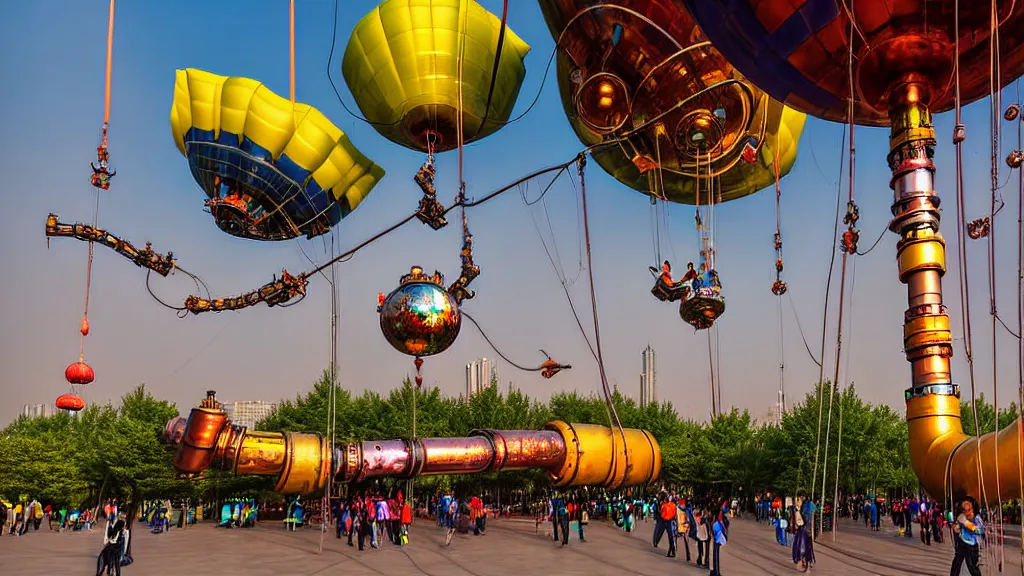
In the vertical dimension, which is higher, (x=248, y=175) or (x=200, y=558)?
(x=248, y=175)

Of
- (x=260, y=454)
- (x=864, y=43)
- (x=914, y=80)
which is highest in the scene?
(x=864, y=43)

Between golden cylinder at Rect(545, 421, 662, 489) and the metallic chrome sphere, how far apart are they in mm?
4124

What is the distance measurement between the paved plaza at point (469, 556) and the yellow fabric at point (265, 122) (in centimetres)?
773

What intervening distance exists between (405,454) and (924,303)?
43.4ft

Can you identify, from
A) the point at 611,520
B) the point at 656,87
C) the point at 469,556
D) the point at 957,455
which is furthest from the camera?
the point at 611,520

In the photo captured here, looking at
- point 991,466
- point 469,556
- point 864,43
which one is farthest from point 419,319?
point 991,466

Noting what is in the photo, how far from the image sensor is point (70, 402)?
1823 centimetres

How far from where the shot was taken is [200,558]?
18.4 m

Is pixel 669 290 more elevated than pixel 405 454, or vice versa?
pixel 669 290

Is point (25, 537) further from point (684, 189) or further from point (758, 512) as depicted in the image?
point (758, 512)

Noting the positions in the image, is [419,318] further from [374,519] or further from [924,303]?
[924,303]

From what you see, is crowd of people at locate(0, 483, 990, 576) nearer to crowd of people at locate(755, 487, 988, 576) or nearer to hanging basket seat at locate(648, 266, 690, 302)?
crowd of people at locate(755, 487, 988, 576)

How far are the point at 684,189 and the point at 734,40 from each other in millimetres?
8664

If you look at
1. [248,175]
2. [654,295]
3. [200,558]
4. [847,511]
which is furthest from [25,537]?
[847,511]
